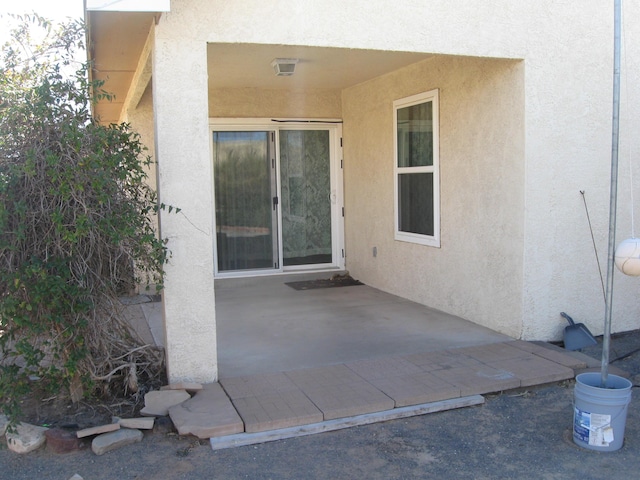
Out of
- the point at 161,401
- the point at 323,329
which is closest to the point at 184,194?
the point at 161,401

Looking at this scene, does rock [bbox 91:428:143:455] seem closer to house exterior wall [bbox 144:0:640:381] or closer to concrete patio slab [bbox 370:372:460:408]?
house exterior wall [bbox 144:0:640:381]

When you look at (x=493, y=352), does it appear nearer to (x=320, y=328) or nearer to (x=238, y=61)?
(x=320, y=328)

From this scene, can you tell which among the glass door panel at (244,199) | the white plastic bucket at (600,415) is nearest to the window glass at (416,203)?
the glass door panel at (244,199)

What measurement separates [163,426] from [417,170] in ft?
15.0

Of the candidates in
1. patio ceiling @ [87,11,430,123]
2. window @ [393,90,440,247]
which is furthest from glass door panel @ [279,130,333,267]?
window @ [393,90,440,247]

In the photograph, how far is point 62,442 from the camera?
12.9 ft

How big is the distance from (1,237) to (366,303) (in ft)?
15.6

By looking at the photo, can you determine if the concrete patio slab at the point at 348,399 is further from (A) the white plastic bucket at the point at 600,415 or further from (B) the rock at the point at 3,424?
(B) the rock at the point at 3,424

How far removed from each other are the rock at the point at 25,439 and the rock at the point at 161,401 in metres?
0.66

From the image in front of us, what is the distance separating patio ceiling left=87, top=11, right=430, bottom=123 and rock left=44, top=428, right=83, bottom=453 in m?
2.37

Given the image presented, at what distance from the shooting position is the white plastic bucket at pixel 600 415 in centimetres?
377

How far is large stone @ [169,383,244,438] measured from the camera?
4.04 metres

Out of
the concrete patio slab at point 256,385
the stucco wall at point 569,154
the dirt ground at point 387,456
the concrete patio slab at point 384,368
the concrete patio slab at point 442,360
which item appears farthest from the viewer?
the stucco wall at point 569,154

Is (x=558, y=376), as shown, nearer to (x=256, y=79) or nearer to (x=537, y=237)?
(x=537, y=237)
